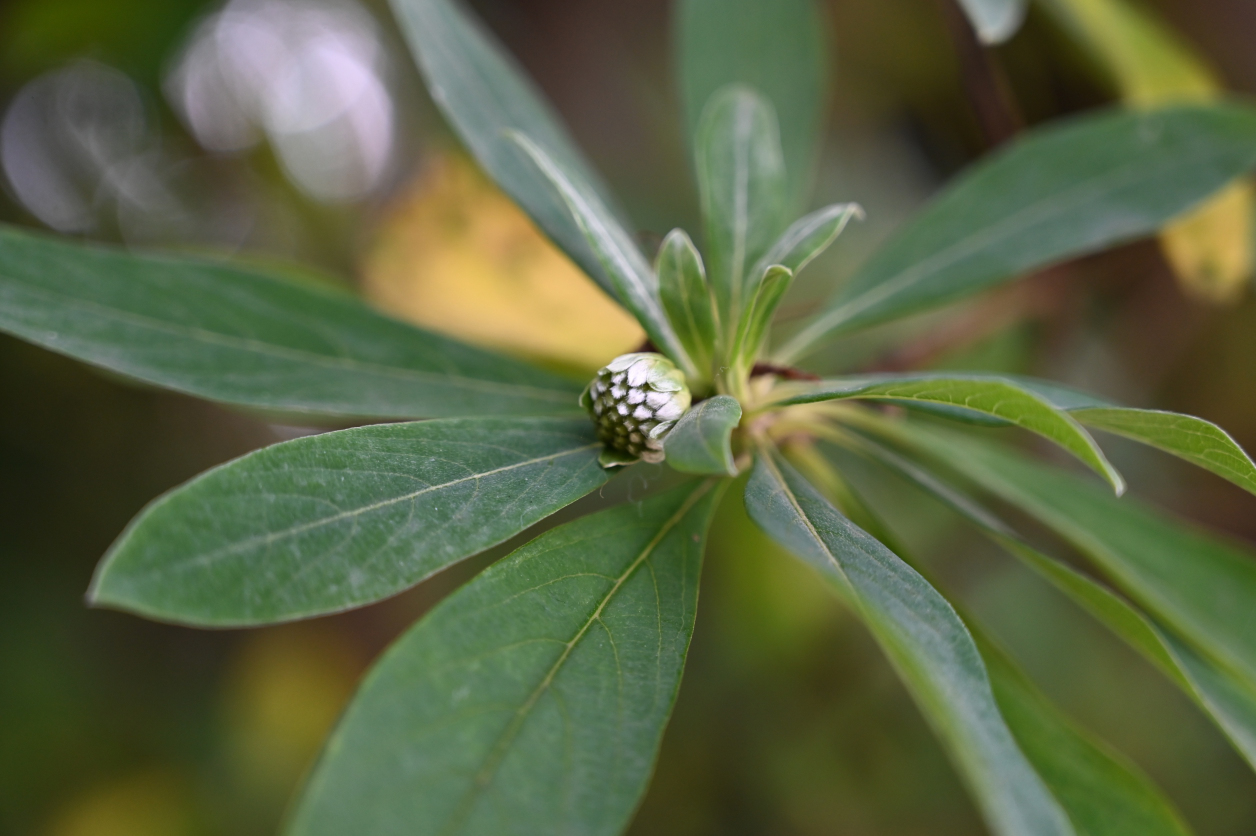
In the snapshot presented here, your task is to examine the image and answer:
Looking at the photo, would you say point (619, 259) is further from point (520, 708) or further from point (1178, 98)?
point (1178, 98)

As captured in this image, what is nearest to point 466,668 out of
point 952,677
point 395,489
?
point 395,489

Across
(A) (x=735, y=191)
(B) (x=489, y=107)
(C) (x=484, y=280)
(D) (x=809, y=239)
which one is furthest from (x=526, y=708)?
(C) (x=484, y=280)

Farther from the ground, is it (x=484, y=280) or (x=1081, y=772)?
(x=484, y=280)

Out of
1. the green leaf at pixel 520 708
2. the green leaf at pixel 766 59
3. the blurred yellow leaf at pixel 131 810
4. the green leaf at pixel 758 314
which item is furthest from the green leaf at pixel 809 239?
the blurred yellow leaf at pixel 131 810

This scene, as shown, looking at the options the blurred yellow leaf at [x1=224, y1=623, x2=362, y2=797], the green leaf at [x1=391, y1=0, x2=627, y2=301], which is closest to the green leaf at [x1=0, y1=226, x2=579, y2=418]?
the green leaf at [x1=391, y1=0, x2=627, y2=301]

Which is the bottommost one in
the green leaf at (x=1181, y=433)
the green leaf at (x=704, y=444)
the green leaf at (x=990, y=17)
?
the green leaf at (x=1181, y=433)

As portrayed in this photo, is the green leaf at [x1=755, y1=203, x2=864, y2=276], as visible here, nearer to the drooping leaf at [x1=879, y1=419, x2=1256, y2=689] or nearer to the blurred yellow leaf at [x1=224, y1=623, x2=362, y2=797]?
the drooping leaf at [x1=879, y1=419, x2=1256, y2=689]

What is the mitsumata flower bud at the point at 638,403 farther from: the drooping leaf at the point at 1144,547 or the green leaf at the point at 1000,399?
the drooping leaf at the point at 1144,547
